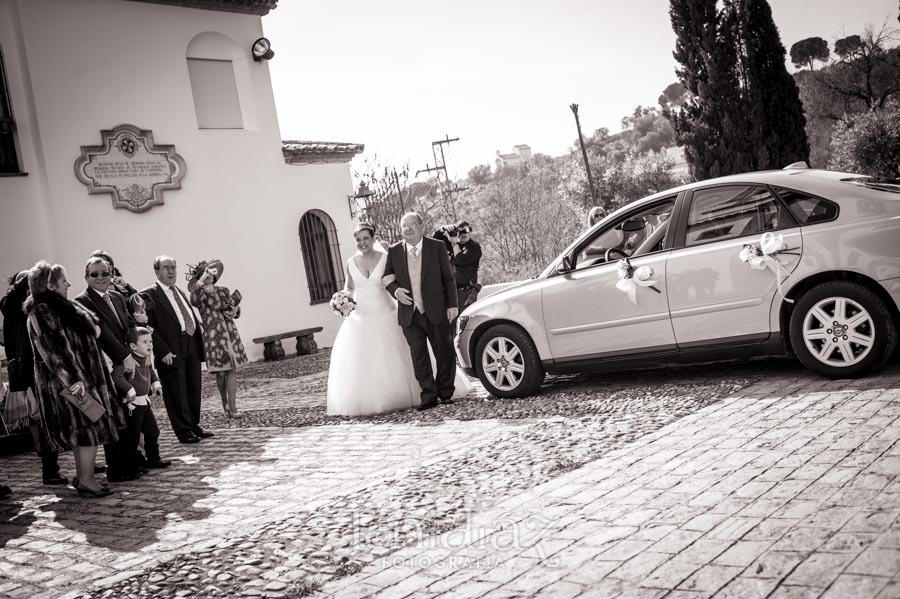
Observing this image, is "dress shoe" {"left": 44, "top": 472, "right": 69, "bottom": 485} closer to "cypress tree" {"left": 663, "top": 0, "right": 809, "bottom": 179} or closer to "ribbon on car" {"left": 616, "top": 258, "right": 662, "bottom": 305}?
"ribbon on car" {"left": 616, "top": 258, "right": 662, "bottom": 305}

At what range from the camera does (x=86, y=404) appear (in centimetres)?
636

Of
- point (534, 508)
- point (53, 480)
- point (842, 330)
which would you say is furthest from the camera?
point (53, 480)

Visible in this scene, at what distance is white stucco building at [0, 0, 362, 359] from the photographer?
53.9 ft

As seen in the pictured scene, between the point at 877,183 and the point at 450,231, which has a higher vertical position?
the point at 450,231

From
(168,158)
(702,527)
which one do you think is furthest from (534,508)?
(168,158)

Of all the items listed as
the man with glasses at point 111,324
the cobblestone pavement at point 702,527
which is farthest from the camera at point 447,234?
the cobblestone pavement at point 702,527

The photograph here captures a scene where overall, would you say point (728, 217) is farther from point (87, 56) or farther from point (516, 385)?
point (87, 56)

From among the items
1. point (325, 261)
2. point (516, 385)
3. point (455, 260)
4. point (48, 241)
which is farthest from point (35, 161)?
point (516, 385)

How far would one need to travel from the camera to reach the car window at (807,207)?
6555mm

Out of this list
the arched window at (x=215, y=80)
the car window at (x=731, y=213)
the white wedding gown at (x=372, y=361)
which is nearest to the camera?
the car window at (x=731, y=213)

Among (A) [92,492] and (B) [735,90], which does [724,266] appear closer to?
(A) [92,492]

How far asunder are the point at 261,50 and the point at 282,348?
24.3ft

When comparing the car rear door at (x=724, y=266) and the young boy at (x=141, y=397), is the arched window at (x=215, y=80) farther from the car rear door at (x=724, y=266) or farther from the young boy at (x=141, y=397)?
the car rear door at (x=724, y=266)

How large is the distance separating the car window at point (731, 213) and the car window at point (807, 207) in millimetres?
83
